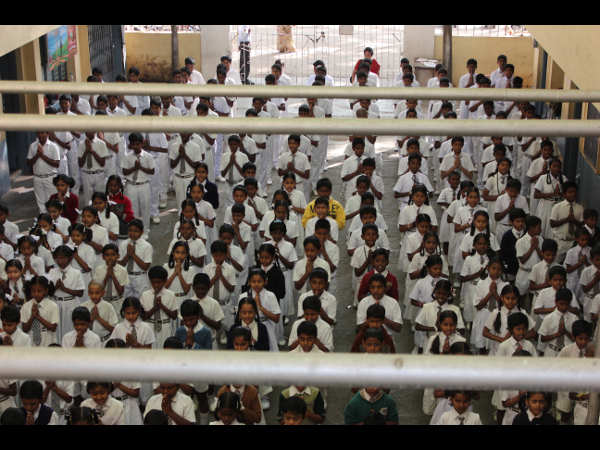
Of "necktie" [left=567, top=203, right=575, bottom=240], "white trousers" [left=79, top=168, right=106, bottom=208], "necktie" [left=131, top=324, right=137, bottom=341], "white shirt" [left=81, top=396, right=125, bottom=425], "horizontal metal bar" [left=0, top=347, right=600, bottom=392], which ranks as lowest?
"white shirt" [left=81, top=396, right=125, bottom=425]

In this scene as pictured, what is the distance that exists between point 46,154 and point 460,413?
6514mm

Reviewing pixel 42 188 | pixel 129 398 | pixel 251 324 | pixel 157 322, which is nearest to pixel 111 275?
pixel 157 322

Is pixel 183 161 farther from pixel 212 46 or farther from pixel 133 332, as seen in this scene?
pixel 212 46

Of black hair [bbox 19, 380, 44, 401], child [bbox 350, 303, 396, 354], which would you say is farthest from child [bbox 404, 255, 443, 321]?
black hair [bbox 19, 380, 44, 401]

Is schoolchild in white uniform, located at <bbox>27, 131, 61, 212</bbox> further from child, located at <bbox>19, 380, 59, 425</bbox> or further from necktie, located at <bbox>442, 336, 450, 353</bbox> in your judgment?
necktie, located at <bbox>442, 336, 450, 353</bbox>

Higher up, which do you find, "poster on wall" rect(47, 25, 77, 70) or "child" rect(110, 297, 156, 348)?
"poster on wall" rect(47, 25, 77, 70)

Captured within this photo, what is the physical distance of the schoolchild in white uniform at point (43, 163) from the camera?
1073cm

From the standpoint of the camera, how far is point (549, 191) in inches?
393

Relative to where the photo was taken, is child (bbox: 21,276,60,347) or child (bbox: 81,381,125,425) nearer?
child (bbox: 81,381,125,425)

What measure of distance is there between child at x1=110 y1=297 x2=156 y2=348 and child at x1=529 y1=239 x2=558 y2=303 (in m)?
3.50

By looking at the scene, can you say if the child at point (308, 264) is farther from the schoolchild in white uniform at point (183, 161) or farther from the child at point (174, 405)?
the schoolchild in white uniform at point (183, 161)

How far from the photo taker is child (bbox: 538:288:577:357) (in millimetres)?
7274
